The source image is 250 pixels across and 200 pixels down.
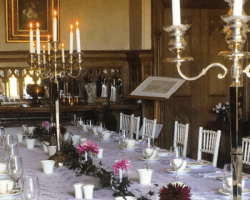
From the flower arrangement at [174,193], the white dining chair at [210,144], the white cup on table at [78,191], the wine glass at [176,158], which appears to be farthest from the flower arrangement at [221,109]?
the flower arrangement at [174,193]

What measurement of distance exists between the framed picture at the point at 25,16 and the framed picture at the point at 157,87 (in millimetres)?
2058

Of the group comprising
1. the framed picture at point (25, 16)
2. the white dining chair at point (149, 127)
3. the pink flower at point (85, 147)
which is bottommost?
the white dining chair at point (149, 127)

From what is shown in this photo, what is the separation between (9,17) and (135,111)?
2.86 meters

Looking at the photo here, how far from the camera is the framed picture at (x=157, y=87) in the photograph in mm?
7703

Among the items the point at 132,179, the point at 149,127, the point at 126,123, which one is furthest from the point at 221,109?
the point at 132,179

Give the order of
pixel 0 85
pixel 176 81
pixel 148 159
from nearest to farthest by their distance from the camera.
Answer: pixel 148 159, pixel 176 81, pixel 0 85

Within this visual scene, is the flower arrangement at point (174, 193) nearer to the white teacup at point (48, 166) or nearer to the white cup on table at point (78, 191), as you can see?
the white cup on table at point (78, 191)

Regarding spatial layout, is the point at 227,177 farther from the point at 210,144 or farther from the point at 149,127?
the point at 149,127

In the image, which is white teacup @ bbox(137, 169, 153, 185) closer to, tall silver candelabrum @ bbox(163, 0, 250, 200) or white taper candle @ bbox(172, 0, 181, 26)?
tall silver candelabrum @ bbox(163, 0, 250, 200)

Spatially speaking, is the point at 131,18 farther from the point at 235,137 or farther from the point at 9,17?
the point at 235,137

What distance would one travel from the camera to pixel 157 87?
791cm

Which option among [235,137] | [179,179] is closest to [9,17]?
[179,179]

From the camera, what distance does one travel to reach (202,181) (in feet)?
10.5

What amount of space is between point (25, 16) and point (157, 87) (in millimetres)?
2899
